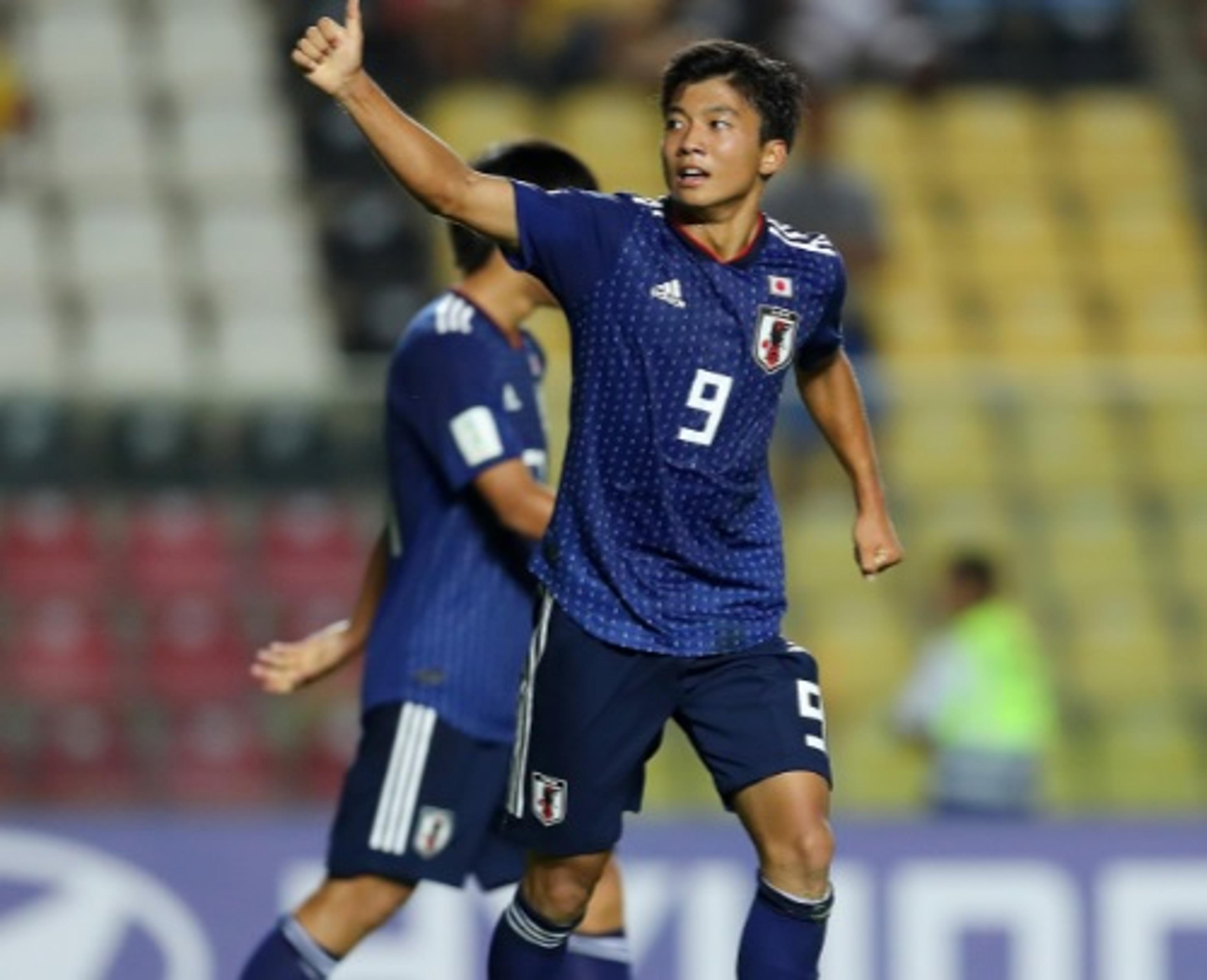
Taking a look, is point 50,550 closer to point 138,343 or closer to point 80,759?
point 80,759

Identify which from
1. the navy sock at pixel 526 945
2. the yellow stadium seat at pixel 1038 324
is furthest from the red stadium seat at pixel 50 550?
the yellow stadium seat at pixel 1038 324

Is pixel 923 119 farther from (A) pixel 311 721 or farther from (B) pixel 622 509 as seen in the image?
(B) pixel 622 509

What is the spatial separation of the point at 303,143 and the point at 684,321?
745 centimetres

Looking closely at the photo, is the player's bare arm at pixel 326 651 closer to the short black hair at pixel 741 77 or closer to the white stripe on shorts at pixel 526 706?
the white stripe on shorts at pixel 526 706

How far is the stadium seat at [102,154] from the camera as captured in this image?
1251 cm

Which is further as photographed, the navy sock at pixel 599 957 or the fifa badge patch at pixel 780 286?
the navy sock at pixel 599 957

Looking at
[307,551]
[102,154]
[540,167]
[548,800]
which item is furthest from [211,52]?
[548,800]

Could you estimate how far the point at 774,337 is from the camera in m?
5.76

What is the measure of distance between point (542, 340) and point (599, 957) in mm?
4652

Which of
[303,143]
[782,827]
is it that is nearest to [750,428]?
[782,827]

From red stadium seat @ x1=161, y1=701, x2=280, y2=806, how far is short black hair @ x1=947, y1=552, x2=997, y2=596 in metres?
2.10

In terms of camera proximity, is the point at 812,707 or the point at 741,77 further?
the point at 812,707

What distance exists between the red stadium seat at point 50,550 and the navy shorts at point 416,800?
2.60 m

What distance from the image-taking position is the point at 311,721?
923 centimetres
